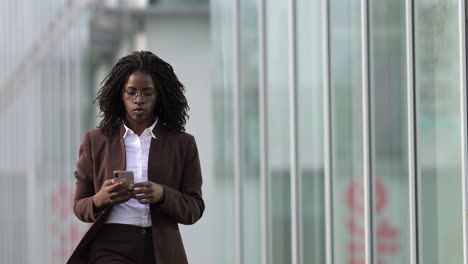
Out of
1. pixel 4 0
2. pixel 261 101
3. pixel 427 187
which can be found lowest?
pixel 427 187

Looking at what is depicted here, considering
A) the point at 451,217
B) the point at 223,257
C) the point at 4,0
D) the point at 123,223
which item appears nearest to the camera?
the point at 123,223

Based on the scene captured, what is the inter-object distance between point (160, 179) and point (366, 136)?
170 centimetres

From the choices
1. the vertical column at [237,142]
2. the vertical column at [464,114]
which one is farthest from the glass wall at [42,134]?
the vertical column at [464,114]

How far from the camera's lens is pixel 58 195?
8.66 metres

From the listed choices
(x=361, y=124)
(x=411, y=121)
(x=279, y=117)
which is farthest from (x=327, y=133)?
(x=411, y=121)

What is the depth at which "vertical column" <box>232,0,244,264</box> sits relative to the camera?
5.44 m

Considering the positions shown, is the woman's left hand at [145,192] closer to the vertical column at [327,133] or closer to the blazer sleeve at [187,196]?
the blazer sleeve at [187,196]

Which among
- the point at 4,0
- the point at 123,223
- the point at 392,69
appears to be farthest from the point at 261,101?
the point at 4,0

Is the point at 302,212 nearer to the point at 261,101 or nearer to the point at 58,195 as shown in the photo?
the point at 261,101

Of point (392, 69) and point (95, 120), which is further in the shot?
point (95, 120)

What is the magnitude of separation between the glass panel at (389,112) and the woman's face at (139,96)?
1.71 meters

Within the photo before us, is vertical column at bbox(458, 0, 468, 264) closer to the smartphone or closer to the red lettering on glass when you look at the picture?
the red lettering on glass

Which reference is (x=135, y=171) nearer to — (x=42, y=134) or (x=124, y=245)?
→ (x=124, y=245)

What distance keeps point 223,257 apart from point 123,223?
2.08 metres
